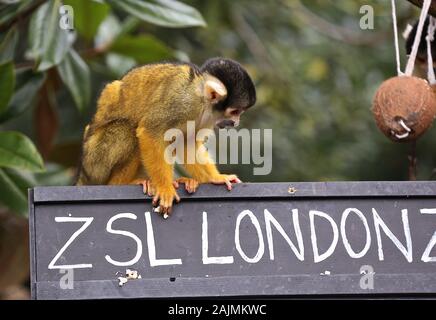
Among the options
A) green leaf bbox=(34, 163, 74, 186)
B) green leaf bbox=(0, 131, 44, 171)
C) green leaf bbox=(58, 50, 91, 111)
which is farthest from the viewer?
green leaf bbox=(34, 163, 74, 186)

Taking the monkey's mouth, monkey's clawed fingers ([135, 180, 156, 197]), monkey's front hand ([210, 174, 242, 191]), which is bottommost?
monkey's clawed fingers ([135, 180, 156, 197])

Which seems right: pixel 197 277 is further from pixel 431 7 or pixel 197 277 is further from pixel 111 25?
pixel 111 25

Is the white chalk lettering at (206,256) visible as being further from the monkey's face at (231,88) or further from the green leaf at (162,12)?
the green leaf at (162,12)

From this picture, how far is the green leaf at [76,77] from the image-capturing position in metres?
3.66

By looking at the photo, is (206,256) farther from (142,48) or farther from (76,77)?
(142,48)

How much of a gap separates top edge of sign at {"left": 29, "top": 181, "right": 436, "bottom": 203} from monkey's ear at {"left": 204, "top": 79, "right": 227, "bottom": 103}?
2.22ft

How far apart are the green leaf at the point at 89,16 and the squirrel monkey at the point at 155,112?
2.08ft

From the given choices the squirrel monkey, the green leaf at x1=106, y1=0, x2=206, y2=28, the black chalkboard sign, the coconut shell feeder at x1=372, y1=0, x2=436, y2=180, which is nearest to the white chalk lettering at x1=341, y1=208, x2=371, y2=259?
the black chalkboard sign

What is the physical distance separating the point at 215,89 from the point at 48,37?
87cm

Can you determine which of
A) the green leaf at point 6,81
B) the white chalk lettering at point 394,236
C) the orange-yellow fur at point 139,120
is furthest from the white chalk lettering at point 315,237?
the green leaf at point 6,81

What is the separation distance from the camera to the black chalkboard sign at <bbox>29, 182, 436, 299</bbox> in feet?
7.22

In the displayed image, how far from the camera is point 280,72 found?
6.03 metres

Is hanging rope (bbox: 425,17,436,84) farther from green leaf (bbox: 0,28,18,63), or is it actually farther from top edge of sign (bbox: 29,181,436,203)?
green leaf (bbox: 0,28,18,63)

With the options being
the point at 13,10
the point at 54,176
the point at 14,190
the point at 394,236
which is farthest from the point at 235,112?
the point at 54,176
